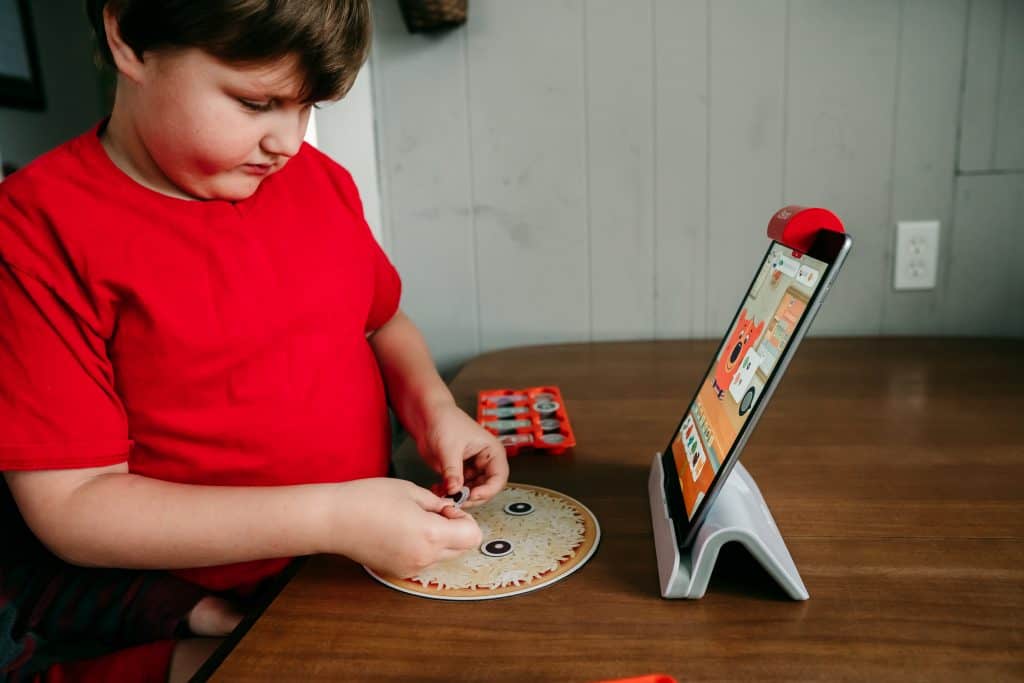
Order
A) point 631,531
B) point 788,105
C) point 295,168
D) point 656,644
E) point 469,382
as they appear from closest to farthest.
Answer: point 656,644 < point 631,531 < point 295,168 < point 469,382 < point 788,105

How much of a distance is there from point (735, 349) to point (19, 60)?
2.30 m

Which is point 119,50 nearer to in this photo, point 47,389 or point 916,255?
point 47,389

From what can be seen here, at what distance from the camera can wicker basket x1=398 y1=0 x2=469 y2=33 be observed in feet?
3.61

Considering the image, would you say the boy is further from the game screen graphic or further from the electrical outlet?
the electrical outlet

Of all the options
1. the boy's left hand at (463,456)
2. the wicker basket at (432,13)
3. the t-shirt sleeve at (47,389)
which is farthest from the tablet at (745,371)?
the wicker basket at (432,13)

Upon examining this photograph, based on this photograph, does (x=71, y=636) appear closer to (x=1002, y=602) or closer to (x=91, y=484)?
(x=91, y=484)

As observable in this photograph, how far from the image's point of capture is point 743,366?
0.57m

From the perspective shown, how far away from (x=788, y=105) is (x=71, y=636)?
1152 millimetres

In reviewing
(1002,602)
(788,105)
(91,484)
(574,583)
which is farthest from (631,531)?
(788,105)

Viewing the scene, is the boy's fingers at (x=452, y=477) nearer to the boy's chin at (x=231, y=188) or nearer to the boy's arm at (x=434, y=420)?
→ the boy's arm at (x=434, y=420)

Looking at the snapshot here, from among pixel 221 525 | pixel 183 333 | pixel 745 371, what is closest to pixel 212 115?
pixel 183 333

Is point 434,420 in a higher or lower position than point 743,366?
lower

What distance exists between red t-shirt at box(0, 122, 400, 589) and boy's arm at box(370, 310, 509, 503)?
0.05 metres

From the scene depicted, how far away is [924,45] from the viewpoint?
115 centimetres
